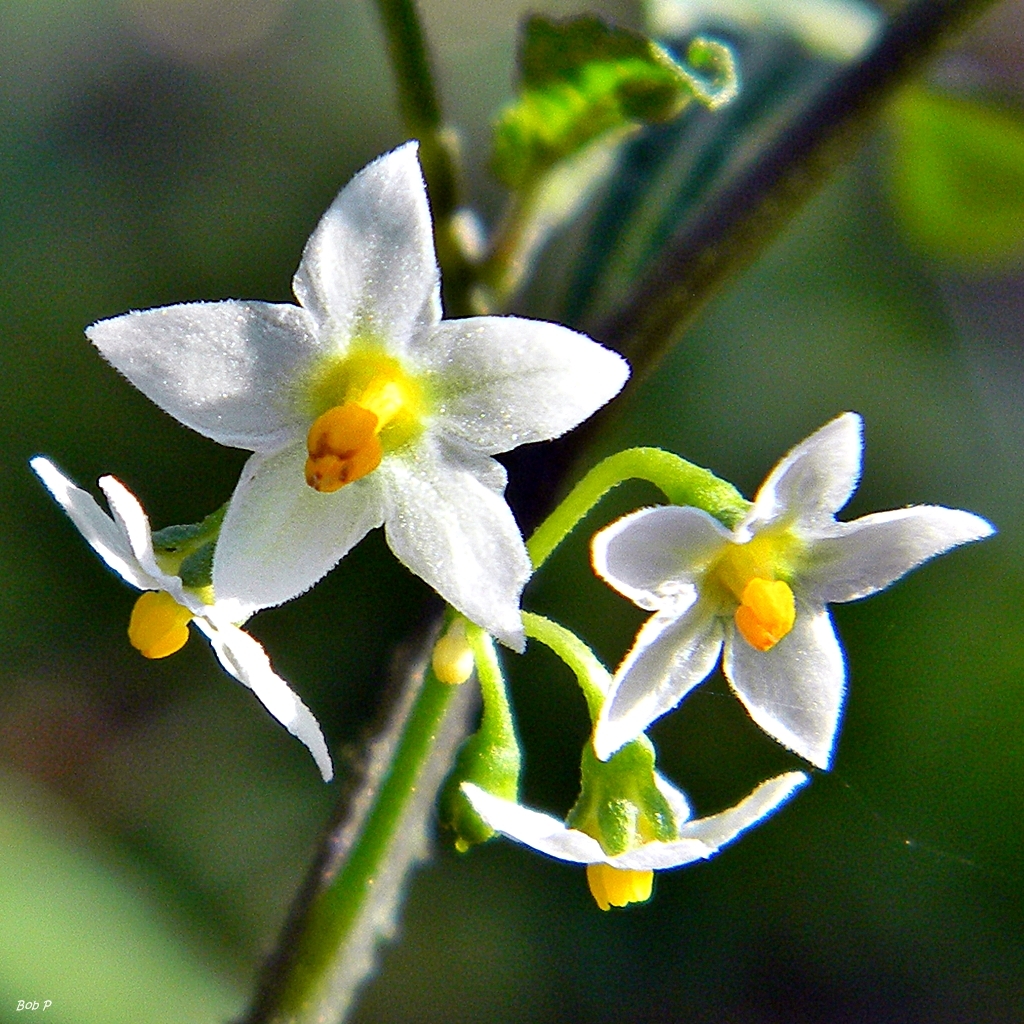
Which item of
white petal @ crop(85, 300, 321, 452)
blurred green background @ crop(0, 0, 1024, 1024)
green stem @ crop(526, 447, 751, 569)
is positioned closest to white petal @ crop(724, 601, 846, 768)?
green stem @ crop(526, 447, 751, 569)

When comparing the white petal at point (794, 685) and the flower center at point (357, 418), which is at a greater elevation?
the flower center at point (357, 418)

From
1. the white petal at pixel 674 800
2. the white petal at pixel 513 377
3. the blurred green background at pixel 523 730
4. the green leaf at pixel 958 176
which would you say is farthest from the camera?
the blurred green background at pixel 523 730

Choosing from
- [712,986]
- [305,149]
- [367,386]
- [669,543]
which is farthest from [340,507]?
[305,149]

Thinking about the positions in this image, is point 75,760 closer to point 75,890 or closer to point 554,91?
point 75,890

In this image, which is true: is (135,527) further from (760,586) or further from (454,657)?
(760,586)

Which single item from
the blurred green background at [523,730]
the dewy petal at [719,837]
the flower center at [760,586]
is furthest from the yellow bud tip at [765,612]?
the blurred green background at [523,730]

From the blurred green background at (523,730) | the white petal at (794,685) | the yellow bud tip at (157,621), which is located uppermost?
the yellow bud tip at (157,621)

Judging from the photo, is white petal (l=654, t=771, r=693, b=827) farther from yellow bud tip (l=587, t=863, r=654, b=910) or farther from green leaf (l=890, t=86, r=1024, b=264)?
green leaf (l=890, t=86, r=1024, b=264)

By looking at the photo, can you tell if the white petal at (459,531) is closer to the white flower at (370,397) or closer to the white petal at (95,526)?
the white flower at (370,397)
